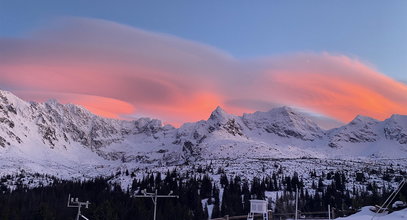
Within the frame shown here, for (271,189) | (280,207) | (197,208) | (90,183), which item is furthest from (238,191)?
(90,183)

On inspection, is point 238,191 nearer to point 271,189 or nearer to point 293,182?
point 271,189

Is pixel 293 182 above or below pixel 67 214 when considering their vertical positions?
above

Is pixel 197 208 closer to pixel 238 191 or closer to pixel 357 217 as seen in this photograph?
pixel 238 191

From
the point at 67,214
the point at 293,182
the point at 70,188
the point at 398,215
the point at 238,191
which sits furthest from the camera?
the point at 293,182

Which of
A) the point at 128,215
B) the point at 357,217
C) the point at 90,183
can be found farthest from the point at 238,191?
the point at 357,217

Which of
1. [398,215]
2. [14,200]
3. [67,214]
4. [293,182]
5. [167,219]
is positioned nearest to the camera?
[398,215]

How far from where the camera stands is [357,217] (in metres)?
29.6

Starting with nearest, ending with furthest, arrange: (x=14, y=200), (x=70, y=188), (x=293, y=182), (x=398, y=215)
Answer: (x=398, y=215) < (x=14, y=200) < (x=70, y=188) < (x=293, y=182)

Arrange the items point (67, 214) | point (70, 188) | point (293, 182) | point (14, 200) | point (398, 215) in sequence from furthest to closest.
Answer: point (293, 182) → point (70, 188) → point (14, 200) → point (67, 214) → point (398, 215)

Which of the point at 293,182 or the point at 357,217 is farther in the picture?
the point at 293,182

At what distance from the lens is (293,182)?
646 feet

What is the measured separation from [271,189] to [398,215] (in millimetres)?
161230

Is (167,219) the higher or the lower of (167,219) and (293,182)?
the lower

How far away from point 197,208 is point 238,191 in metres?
34.1
